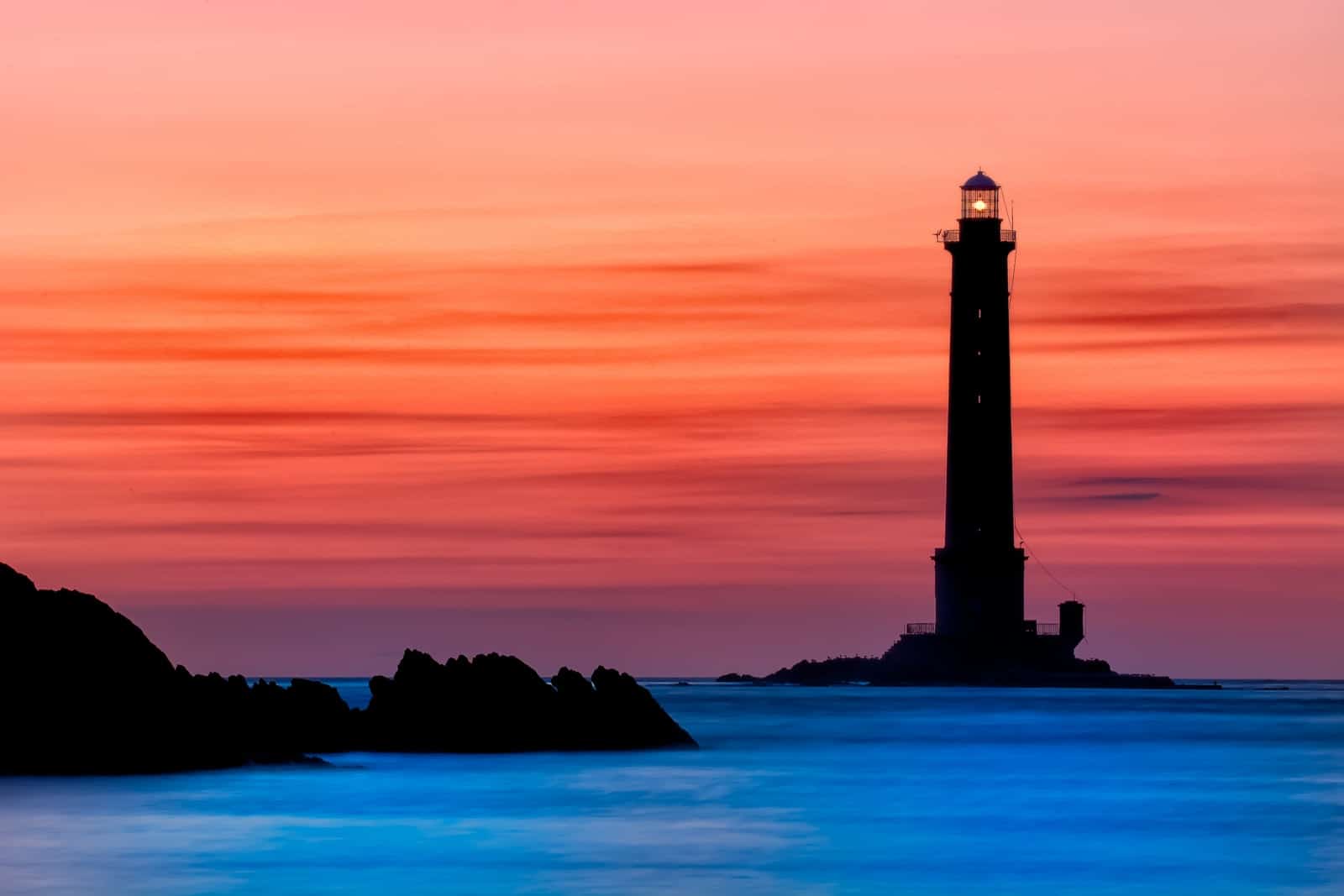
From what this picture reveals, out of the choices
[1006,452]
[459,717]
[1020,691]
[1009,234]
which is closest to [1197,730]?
[1006,452]

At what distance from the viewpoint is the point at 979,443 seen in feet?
296

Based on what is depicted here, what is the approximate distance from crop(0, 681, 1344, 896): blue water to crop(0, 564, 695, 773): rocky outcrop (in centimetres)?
84

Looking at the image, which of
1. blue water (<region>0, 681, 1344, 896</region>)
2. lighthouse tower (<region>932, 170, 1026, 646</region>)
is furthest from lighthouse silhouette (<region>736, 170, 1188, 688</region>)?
blue water (<region>0, 681, 1344, 896</region>)

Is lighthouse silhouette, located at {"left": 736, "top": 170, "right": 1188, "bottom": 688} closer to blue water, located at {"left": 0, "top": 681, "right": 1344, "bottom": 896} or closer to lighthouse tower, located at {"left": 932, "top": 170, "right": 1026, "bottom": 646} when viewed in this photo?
lighthouse tower, located at {"left": 932, "top": 170, "right": 1026, "bottom": 646}

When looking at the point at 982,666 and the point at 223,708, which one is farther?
the point at 982,666

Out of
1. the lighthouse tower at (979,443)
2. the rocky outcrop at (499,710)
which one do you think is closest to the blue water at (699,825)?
the rocky outcrop at (499,710)

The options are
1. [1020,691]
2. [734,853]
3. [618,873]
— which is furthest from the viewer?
[1020,691]

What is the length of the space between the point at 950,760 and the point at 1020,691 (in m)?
64.2

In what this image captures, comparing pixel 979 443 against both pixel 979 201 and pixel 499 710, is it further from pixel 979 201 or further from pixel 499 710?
pixel 499 710

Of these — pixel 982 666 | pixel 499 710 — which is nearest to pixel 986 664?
pixel 982 666

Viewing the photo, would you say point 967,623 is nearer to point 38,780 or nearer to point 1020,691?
point 1020,691

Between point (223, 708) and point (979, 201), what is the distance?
53.1 meters

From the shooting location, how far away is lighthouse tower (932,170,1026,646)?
9044 cm

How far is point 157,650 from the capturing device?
4312cm
